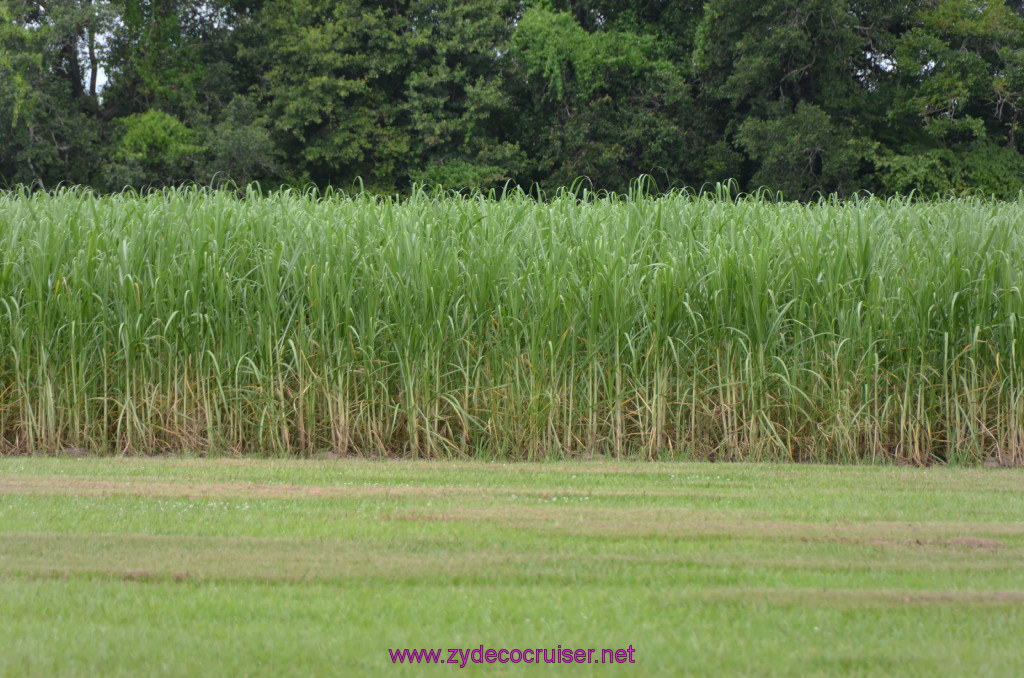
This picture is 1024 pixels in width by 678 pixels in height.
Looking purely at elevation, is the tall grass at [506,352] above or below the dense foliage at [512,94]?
below

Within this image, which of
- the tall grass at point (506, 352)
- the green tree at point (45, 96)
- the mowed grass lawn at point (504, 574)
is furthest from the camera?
the green tree at point (45, 96)

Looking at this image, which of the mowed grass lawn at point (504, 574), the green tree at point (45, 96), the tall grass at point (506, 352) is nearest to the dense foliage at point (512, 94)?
the green tree at point (45, 96)

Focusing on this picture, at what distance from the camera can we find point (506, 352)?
545cm

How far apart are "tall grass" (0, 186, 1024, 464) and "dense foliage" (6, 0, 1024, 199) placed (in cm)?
1597

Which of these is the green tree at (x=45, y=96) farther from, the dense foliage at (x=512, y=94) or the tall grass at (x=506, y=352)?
the tall grass at (x=506, y=352)

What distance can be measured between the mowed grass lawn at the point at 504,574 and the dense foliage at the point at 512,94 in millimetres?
17893

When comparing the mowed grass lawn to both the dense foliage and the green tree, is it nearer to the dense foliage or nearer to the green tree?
the dense foliage

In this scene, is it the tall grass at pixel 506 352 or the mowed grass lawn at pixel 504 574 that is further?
the tall grass at pixel 506 352

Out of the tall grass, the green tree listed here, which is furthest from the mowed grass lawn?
the green tree

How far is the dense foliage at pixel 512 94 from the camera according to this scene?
22.0 meters

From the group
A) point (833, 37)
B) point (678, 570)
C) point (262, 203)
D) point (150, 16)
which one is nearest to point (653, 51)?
point (833, 37)

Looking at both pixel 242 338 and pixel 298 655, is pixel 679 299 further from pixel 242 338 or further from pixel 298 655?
pixel 298 655

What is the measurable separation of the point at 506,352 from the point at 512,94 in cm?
2112

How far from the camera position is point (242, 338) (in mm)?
5477
